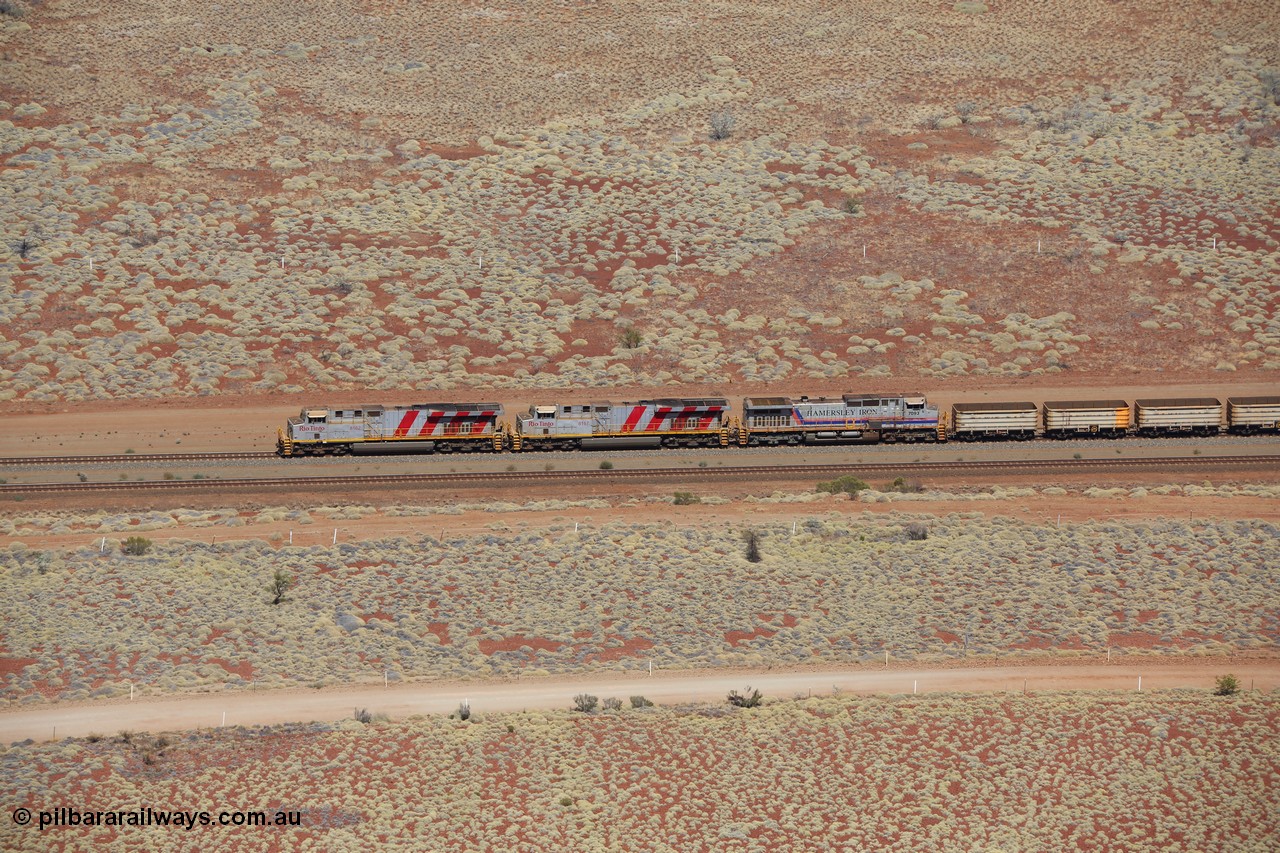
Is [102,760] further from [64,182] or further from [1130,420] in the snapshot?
[64,182]

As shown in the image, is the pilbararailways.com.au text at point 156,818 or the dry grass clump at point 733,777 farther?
the dry grass clump at point 733,777

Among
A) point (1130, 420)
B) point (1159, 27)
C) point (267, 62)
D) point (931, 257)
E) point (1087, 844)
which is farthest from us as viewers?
point (1159, 27)

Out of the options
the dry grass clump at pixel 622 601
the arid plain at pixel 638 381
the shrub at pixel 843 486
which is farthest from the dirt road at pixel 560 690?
the shrub at pixel 843 486

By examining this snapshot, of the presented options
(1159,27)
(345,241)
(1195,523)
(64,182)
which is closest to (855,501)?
(1195,523)

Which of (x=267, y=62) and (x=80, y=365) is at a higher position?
(x=267, y=62)

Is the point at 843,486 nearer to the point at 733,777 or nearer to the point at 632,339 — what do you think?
the point at 632,339

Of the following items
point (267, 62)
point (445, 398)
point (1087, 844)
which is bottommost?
point (1087, 844)

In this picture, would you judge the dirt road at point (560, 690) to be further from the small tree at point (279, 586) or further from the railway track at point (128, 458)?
the railway track at point (128, 458)

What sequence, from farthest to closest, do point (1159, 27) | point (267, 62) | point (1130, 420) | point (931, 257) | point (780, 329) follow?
point (1159, 27) < point (267, 62) < point (931, 257) < point (780, 329) < point (1130, 420)
